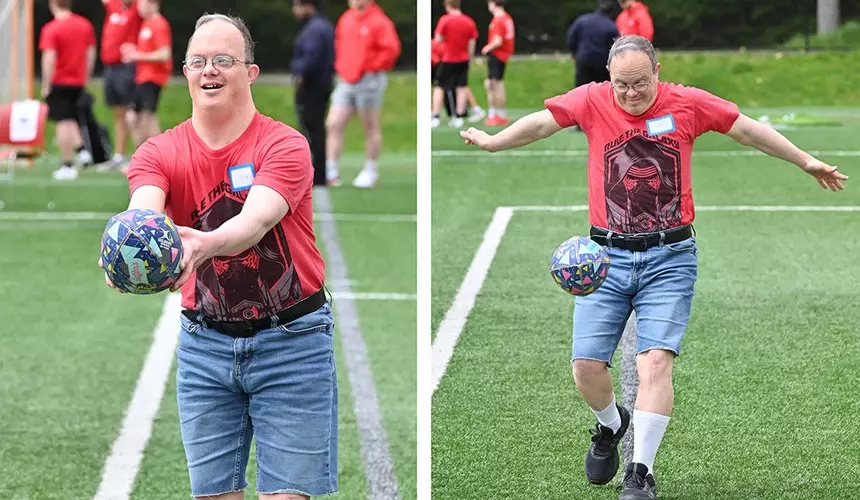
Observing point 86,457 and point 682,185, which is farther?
point 86,457

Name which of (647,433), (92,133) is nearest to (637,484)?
(647,433)

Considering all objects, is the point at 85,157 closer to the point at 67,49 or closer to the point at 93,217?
the point at 67,49

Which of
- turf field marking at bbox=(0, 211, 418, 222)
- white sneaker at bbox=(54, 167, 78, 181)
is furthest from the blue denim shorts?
white sneaker at bbox=(54, 167, 78, 181)

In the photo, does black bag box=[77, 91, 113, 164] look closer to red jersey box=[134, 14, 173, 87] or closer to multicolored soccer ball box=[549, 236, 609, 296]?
red jersey box=[134, 14, 173, 87]

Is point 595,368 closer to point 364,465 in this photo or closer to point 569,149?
point 569,149

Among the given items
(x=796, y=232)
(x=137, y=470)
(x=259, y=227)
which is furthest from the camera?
(x=137, y=470)

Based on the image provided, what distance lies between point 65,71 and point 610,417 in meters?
11.2

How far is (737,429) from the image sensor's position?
5113 millimetres

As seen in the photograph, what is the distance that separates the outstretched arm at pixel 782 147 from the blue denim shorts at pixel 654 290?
1.25 feet

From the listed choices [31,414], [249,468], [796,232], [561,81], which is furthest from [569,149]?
[31,414]

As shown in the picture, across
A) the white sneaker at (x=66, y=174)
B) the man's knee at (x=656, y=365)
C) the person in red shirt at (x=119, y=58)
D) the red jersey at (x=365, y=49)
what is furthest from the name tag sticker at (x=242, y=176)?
the white sneaker at (x=66, y=174)

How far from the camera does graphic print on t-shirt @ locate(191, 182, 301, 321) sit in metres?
3.90

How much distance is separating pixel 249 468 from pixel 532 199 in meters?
1.86

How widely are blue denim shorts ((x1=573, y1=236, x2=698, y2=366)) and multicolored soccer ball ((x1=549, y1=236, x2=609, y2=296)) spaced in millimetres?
168
